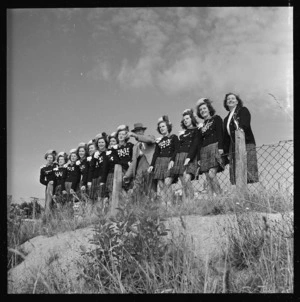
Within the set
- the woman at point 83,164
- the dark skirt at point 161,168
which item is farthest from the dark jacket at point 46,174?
the dark skirt at point 161,168

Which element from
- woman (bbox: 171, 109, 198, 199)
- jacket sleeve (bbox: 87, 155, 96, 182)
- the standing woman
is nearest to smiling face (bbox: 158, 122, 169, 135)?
woman (bbox: 171, 109, 198, 199)

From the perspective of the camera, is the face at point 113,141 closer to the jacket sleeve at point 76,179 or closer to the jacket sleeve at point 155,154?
the jacket sleeve at point 76,179

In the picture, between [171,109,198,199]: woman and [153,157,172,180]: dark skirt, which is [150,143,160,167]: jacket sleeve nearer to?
[153,157,172,180]: dark skirt

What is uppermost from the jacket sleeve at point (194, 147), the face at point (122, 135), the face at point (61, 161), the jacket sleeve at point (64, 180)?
the face at point (122, 135)

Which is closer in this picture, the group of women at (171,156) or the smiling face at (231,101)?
the group of women at (171,156)

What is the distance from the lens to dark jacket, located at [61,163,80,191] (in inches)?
368

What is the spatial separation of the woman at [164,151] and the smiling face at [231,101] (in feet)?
3.87

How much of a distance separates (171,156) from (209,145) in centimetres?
90

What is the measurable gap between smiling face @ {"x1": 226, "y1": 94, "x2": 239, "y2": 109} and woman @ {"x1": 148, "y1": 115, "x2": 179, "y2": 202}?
1.18 m

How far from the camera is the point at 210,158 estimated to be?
22.0 ft

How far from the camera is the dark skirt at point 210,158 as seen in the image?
6.58 m

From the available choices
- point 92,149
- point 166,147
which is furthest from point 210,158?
point 92,149

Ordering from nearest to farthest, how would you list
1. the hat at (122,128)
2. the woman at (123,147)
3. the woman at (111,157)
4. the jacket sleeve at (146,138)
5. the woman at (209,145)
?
the woman at (209,145)
the jacket sleeve at (146,138)
the woman at (123,147)
the hat at (122,128)
the woman at (111,157)
